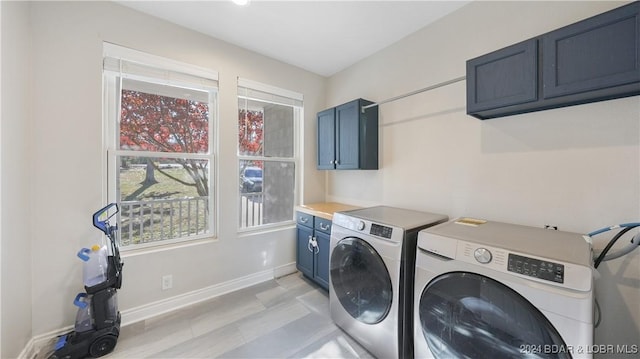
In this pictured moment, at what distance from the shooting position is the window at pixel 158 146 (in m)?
1.92

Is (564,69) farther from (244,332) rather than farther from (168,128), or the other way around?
(168,128)

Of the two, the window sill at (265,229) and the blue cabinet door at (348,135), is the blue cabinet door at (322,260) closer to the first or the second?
the window sill at (265,229)

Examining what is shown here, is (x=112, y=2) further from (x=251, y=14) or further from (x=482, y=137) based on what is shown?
(x=482, y=137)

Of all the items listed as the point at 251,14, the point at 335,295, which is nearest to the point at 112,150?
the point at 251,14

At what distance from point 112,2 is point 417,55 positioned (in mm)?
2618

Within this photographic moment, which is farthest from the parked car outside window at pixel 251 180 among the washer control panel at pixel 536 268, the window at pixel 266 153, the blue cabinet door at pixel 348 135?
the washer control panel at pixel 536 268

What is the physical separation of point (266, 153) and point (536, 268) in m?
2.51

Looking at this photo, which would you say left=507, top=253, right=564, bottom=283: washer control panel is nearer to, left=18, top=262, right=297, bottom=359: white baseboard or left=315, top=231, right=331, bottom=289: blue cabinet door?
left=315, top=231, right=331, bottom=289: blue cabinet door

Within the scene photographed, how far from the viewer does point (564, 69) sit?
1.19 m

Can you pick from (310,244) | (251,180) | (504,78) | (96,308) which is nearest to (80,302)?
(96,308)

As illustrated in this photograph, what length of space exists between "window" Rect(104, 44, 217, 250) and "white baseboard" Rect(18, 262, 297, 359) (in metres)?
0.53

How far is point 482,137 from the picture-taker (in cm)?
173

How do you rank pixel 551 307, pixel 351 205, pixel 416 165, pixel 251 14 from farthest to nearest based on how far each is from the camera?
pixel 351 205, pixel 416 165, pixel 251 14, pixel 551 307

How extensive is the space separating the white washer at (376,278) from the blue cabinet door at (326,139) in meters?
1.04
